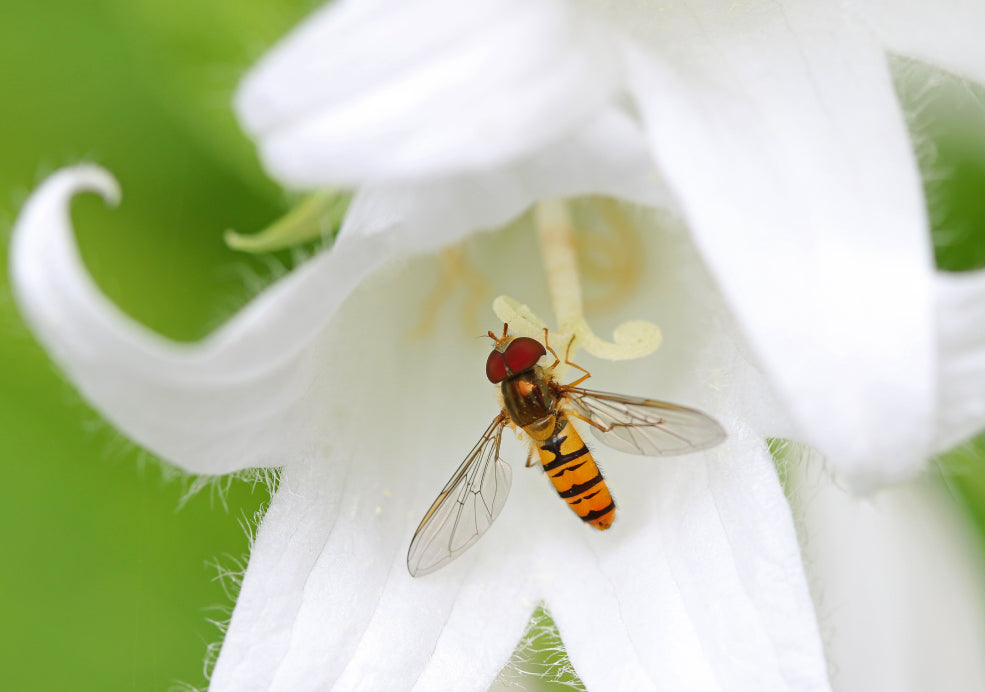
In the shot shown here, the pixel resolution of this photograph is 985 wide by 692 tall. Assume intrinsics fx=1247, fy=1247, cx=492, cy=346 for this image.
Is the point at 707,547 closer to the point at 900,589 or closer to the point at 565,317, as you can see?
the point at 565,317

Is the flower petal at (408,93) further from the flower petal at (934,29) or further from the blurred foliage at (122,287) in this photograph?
the blurred foliage at (122,287)

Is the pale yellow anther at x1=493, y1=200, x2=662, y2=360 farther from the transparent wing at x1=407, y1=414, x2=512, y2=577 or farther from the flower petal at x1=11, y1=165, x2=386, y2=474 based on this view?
the flower petal at x1=11, y1=165, x2=386, y2=474

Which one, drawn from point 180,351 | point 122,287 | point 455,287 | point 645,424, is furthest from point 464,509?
point 122,287

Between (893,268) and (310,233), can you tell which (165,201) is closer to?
(310,233)

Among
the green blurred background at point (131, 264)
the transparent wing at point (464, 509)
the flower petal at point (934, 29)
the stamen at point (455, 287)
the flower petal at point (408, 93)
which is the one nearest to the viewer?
the flower petal at point (408, 93)

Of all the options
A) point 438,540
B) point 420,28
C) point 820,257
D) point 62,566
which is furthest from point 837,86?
point 62,566

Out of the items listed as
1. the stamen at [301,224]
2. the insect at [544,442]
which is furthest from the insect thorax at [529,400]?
the stamen at [301,224]
